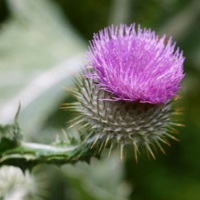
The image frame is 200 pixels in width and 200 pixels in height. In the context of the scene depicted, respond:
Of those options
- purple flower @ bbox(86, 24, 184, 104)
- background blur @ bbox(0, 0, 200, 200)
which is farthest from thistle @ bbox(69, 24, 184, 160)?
background blur @ bbox(0, 0, 200, 200)

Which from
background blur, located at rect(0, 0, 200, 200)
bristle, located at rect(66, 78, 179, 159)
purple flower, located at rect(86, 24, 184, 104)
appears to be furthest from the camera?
background blur, located at rect(0, 0, 200, 200)

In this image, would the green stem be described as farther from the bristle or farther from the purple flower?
the purple flower

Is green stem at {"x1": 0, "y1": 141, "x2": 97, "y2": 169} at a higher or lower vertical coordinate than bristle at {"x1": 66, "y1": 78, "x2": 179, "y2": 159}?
lower

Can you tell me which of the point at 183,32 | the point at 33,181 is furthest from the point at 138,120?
the point at 183,32

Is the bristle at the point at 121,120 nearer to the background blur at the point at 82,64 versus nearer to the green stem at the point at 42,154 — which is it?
the green stem at the point at 42,154

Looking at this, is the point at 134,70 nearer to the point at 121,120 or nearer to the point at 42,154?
the point at 121,120

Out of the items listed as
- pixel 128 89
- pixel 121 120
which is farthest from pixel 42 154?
pixel 128 89
